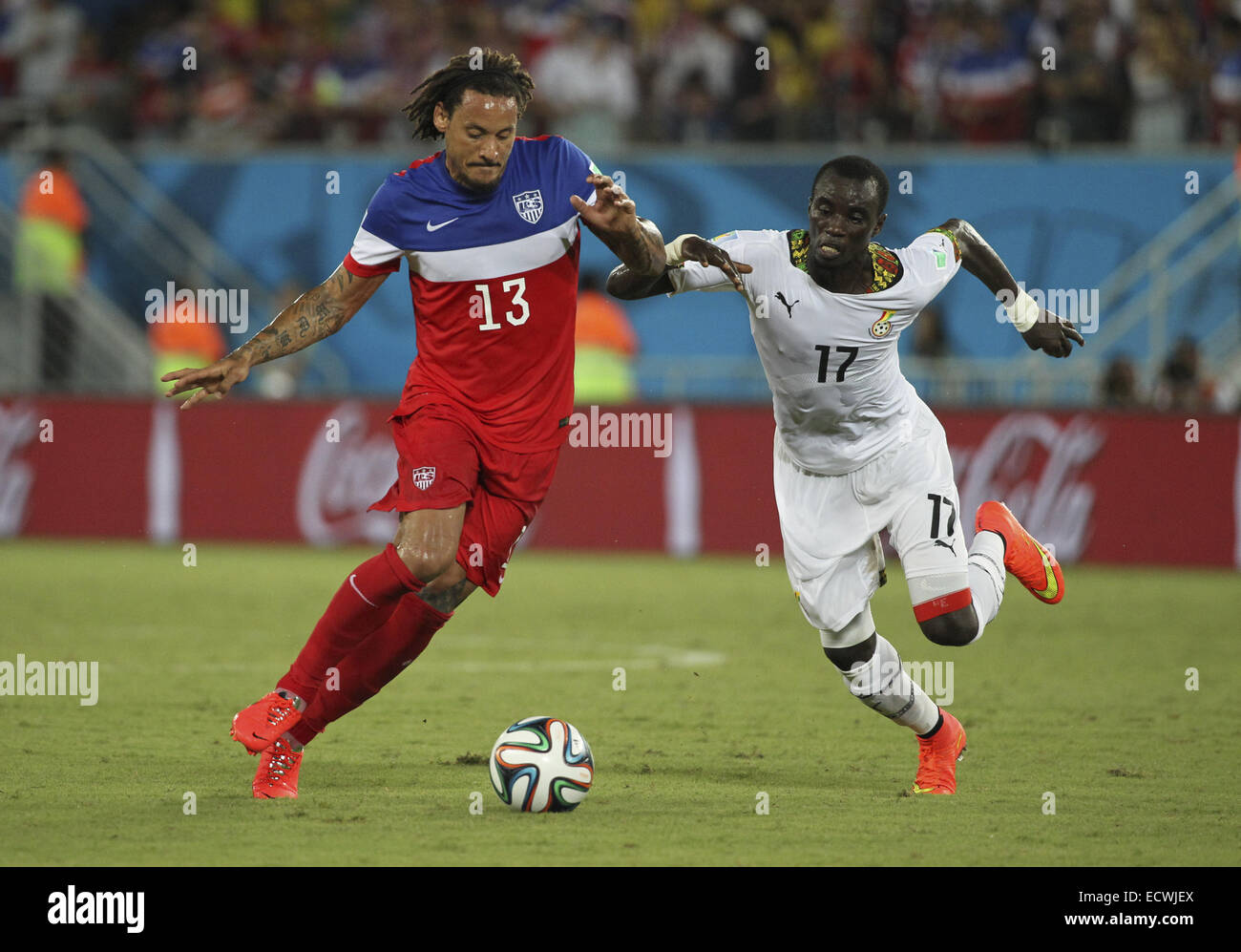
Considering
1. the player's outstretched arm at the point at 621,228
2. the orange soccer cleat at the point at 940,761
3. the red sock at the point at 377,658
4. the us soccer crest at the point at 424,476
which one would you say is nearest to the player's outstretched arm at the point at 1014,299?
the player's outstretched arm at the point at 621,228

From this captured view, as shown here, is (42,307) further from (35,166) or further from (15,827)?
(15,827)

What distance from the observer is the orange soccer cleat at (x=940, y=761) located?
21.2 ft

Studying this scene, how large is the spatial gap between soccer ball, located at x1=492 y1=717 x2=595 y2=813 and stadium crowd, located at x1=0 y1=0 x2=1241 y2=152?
1198 centimetres

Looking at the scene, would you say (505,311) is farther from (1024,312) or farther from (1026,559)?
(1026,559)

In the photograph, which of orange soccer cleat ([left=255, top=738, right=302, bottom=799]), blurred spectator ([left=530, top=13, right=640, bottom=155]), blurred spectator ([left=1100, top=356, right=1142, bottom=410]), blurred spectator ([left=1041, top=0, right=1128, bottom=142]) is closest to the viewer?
orange soccer cleat ([left=255, top=738, right=302, bottom=799])

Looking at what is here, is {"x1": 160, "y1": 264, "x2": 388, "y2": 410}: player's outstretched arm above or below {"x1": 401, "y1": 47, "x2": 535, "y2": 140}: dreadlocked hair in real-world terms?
below

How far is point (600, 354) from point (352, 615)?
956 cm

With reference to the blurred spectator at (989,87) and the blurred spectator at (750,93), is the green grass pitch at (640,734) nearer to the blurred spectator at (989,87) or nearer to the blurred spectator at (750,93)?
the blurred spectator at (989,87)

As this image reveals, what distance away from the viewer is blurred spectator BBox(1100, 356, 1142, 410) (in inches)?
606

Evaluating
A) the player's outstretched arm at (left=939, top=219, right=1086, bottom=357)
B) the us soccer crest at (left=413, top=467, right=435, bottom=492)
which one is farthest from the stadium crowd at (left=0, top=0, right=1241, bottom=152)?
the us soccer crest at (left=413, top=467, right=435, bottom=492)

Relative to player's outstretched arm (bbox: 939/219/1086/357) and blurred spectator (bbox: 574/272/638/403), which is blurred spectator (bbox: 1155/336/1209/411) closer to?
blurred spectator (bbox: 574/272/638/403)

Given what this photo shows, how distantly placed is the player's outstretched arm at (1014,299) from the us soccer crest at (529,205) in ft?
5.10

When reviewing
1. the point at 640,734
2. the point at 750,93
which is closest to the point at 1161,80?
the point at 750,93

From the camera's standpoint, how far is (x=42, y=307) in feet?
61.3
